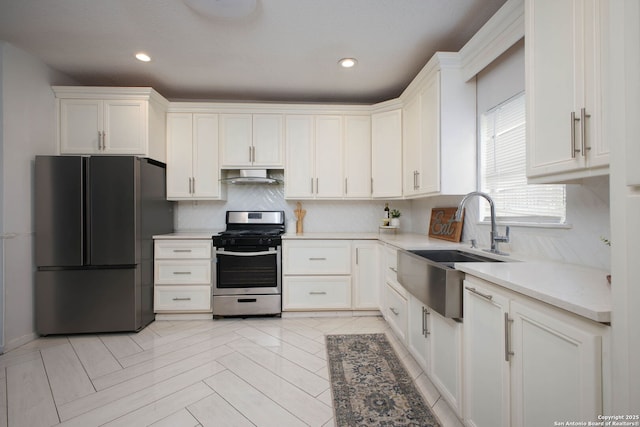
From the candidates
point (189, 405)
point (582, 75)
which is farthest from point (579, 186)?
point (189, 405)

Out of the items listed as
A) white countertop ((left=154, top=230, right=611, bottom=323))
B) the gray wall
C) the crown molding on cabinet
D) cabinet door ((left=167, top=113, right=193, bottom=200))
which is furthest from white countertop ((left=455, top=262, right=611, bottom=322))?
the gray wall

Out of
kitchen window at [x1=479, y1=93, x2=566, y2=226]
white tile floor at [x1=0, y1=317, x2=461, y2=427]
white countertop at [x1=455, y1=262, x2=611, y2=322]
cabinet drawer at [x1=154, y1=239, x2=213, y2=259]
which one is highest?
kitchen window at [x1=479, y1=93, x2=566, y2=226]

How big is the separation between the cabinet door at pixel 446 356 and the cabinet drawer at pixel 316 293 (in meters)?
1.33

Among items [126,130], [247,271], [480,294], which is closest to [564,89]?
[480,294]

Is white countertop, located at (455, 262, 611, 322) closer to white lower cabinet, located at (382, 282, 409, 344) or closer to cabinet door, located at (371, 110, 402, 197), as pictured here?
white lower cabinet, located at (382, 282, 409, 344)

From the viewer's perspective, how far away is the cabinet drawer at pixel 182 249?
9.78ft

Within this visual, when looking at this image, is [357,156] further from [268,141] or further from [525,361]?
[525,361]

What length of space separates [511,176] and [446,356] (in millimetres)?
1326

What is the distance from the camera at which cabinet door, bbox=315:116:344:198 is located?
3.34 meters

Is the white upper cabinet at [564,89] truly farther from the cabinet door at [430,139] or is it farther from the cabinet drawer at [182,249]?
the cabinet drawer at [182,249]

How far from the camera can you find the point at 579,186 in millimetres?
1422

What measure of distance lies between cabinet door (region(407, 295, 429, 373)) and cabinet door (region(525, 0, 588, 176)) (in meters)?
1.15

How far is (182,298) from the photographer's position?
299 centimetres

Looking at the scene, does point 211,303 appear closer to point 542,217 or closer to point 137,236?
point 137,236
